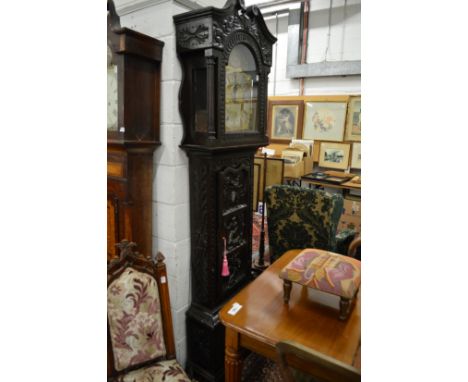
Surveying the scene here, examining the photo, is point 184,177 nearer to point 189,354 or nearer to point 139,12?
point 139,12

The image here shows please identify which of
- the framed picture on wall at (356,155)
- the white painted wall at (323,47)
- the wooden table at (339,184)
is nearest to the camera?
the wooden table at (339,184)

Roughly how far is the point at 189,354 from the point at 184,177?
992 millimetres

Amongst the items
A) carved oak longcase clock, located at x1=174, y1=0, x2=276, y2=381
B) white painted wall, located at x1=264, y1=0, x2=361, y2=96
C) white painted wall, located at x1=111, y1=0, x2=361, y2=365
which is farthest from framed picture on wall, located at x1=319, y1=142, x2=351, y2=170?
white painted wall, located at x1=111, y1=0, x2=361, y2=365

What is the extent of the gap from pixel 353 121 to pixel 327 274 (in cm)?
319

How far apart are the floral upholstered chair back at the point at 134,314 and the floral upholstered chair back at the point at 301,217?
4.14ft

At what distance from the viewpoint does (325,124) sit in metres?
4.16

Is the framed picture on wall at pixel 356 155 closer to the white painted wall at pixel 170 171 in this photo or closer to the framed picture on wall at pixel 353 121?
the framed picture on wall at pixel 353 121

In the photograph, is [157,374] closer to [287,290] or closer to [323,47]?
[287,290]

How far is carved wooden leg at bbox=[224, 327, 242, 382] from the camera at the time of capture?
124cm

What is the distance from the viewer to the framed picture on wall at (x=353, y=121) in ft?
12.8

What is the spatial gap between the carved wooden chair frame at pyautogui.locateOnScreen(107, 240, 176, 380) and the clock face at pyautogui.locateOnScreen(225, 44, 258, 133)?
709 mm

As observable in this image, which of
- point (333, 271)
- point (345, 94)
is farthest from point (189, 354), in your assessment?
point (345, 94)

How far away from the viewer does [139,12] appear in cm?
144

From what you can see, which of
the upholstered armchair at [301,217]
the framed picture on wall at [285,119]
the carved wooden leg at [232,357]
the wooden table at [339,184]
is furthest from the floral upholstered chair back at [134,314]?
the framed picture on wall at [285,119]
